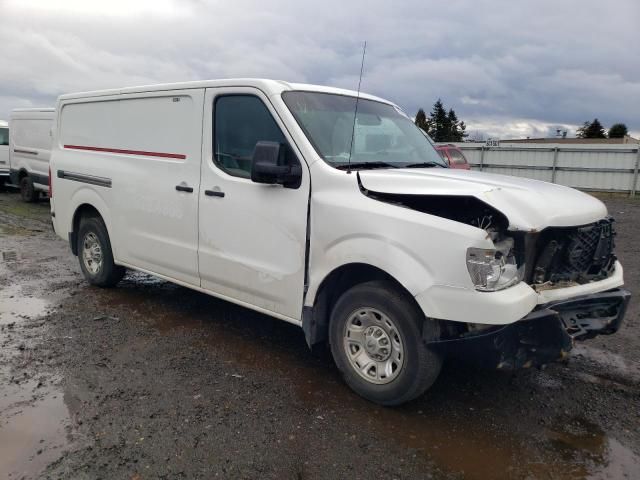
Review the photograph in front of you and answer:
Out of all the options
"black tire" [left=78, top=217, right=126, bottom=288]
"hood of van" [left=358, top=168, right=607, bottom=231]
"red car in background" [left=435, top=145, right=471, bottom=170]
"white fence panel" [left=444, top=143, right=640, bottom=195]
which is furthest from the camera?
"white fence panel" [left=444, top=143, right=640, bottom=195]

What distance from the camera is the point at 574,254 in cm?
355

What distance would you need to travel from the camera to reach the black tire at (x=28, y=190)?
51.0 ft

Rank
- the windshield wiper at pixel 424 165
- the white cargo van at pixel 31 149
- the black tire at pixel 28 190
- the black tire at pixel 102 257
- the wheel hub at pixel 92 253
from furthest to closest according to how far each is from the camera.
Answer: the black tire at pixel 28 190 → the white cargo van at pixel 31 149 → the wheel hub at pixel 92 253 → the black tire at pixel 102 257 → the windshield wiper at pixel 424 165

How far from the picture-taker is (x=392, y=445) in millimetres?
3250

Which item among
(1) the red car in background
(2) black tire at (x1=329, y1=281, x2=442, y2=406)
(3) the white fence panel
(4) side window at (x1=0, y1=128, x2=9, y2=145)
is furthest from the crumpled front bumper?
(4) side window at (x1=0, y1=128, x2=9, y2=145)

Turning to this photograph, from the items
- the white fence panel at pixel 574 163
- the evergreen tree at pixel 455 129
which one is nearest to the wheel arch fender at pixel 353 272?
the white fence panel at pixel 574 163

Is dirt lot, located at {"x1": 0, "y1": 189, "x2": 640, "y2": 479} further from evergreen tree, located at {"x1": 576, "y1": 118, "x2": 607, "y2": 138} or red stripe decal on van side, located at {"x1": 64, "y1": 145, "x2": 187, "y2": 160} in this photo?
evergreen tree, located at {"x1": 576, "y1": 118, "x2": 607, "y2": 138}

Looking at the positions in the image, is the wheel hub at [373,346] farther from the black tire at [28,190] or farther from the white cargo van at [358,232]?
the black tire at [28,190]

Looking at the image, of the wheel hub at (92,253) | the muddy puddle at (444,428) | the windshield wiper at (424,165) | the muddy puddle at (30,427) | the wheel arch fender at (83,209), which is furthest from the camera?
the wheel hub at (92,253)

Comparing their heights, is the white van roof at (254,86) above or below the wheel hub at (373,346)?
above

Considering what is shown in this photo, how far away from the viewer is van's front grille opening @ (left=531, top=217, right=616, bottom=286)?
3.43 meters

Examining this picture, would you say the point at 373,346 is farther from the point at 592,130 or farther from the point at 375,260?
the point at 592,130

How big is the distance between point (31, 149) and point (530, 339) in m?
15.2

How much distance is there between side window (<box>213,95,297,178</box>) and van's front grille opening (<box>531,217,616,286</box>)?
6.51 ft
